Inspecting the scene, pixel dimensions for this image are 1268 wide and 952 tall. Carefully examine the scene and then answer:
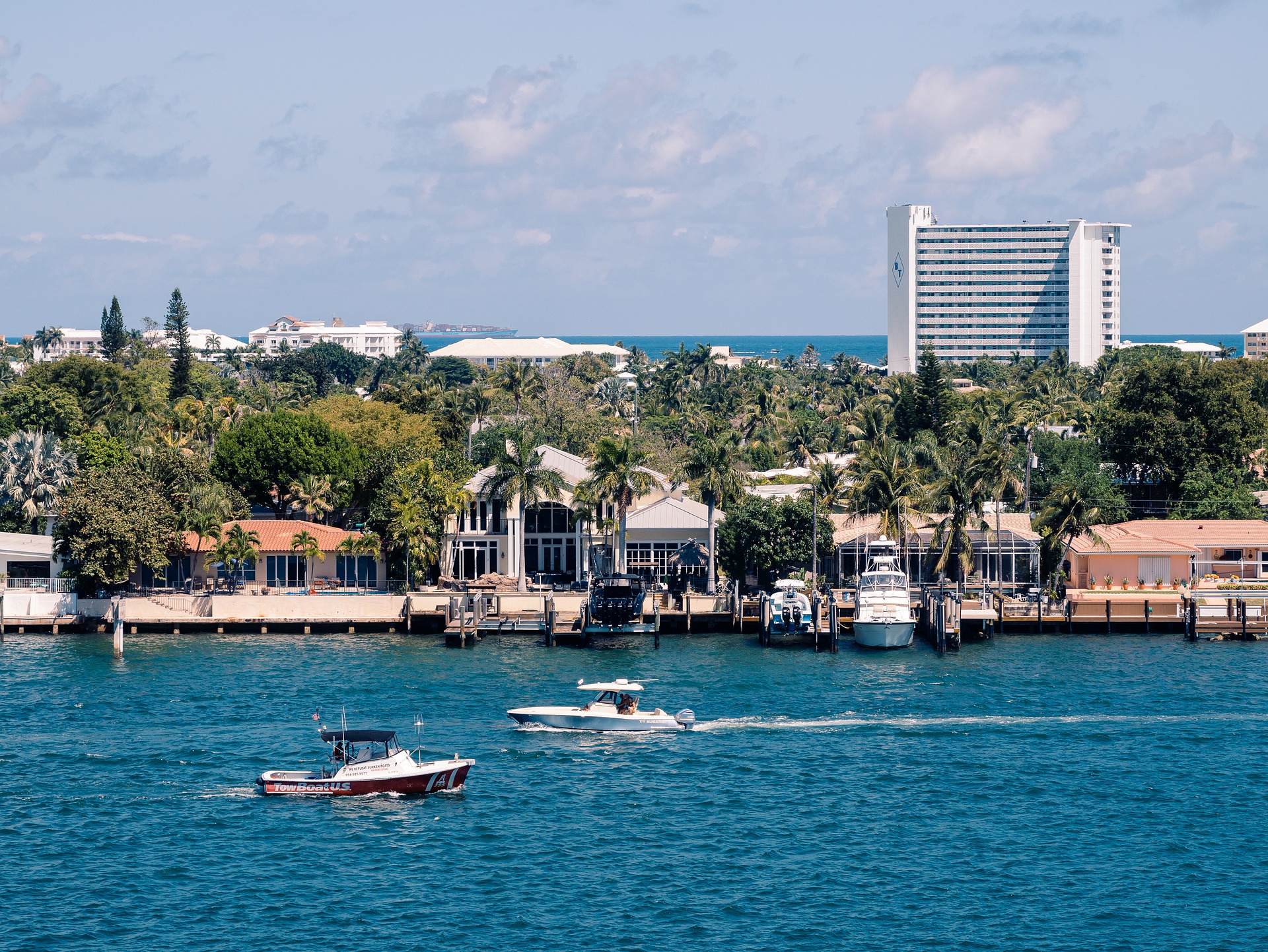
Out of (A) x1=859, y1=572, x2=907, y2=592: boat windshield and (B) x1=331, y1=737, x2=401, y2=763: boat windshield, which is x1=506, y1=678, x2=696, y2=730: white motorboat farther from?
(A) x1=859, y1=572, x2=907, y2=592: boat windshield

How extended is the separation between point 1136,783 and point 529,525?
156 ft

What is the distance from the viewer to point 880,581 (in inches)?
3219

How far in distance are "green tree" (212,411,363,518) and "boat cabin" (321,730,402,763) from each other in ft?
155

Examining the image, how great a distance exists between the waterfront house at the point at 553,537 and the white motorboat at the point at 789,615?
37.1 ft

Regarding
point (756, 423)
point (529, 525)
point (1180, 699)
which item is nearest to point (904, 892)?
point (1180, 699)

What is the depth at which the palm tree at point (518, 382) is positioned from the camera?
5276 inches

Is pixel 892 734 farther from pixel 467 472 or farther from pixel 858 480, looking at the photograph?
pixel 467 472

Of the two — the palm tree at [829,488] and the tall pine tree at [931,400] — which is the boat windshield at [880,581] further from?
the tall pine tree at [931,400]

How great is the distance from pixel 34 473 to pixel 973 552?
196 feet

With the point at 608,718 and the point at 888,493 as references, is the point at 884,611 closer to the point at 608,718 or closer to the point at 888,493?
the point at 888,493

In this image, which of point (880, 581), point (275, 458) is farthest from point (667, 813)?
point (275, 458)

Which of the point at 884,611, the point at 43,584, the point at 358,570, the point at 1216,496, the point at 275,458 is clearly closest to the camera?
the point at 884,611

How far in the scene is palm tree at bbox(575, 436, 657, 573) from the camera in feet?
286

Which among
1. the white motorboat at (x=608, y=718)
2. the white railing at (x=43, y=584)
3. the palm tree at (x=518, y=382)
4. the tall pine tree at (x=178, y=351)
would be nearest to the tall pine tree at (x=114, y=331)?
the tall pine tree at (x=178, y=351)
